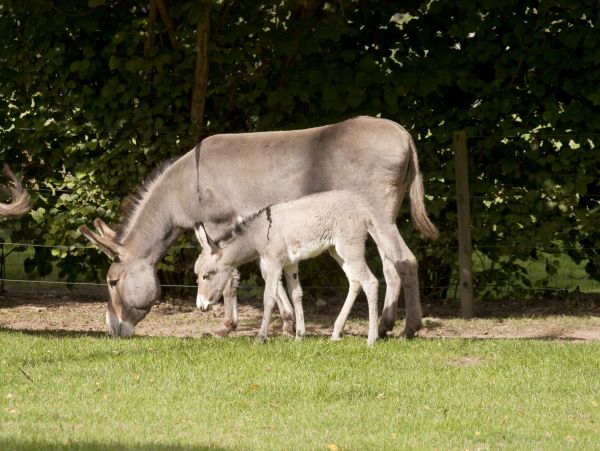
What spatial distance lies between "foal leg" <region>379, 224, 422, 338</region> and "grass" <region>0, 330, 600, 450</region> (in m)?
0.50

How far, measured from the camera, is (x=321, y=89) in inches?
468

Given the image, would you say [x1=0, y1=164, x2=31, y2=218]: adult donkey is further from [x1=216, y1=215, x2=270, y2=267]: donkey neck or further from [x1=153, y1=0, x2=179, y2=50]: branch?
[x1=153, y1=0, x2=179, y2=50]: branch

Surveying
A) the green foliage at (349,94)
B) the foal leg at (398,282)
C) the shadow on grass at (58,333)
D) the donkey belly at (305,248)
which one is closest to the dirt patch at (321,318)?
the shadow on grass at (58,333)

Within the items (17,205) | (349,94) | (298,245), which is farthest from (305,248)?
(349,94)

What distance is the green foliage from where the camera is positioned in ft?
38.7

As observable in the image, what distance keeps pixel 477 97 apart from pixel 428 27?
91cm

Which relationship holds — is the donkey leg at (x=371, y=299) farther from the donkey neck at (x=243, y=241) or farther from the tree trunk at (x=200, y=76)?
the tree trunk at (x=200, y=76)

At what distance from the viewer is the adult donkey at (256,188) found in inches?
373

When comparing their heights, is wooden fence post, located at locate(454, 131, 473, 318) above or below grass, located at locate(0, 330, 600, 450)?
above

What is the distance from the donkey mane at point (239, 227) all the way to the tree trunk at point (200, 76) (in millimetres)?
2710

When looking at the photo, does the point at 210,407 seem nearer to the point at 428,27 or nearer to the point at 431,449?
the point at 431,449

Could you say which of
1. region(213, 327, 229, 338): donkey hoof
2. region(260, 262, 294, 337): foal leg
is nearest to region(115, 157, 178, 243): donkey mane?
region(213, 327, 229, 338): donkey hoof

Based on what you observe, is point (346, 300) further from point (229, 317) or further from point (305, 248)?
point (229, 317)

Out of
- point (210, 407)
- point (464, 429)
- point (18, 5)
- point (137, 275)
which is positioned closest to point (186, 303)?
point (137, 275)
